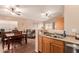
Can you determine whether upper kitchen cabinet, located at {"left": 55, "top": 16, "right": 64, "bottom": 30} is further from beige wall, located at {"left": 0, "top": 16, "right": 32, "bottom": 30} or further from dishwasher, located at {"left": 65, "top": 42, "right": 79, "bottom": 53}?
beige wall, located at {"left": 0, "top": 16, "right": 32, "bottom": 30}

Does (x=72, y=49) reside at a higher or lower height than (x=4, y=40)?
lower

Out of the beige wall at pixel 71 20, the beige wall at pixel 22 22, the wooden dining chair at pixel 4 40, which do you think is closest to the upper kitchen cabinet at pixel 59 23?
the beige wall at pixel 71 20

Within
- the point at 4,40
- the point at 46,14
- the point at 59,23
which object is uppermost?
the point at 46,14

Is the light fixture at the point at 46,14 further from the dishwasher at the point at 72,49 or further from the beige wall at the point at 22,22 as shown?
the dishwasher at the point at 72,49

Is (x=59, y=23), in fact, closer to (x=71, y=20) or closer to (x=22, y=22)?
(x=71, y=20)

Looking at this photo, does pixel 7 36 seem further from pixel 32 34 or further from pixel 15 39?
pixel 32 34

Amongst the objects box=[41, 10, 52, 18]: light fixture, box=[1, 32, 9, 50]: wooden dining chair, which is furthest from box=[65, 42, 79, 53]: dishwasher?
box=[1, 32, 9, 50]: wooden dining chair

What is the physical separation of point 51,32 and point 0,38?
33.9 inches

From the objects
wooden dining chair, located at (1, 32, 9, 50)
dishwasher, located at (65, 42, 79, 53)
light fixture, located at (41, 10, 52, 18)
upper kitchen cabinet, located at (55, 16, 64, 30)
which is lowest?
dishwasher, located at (65, 42, 79, 53)

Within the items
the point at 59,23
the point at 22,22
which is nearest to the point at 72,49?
the point at 59,23

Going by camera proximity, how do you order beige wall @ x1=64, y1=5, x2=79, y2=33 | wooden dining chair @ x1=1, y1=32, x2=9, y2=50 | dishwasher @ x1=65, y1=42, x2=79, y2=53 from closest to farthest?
dishwasher @ x1=65, y1=42, x2=79, y2=53
wooden dining chair @ x1=1, y1=32, x2=9, y2=50
beige wall @ x1=64, y1=5, x2=79, y2=33

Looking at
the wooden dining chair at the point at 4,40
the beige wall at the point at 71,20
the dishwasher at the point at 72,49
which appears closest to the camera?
the dishwasher at the point at 72,49

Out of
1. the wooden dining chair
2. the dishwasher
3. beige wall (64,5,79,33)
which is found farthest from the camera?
beige wall (64,5,79,33)
